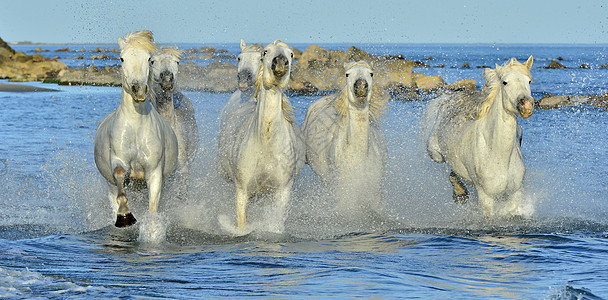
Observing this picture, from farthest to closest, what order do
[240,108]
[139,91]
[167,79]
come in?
[240,108] < [167,79] < [139,91]

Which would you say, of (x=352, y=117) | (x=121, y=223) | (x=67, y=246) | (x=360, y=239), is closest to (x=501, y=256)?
(x=360, y=239)

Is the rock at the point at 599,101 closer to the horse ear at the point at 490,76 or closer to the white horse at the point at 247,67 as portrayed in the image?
the horse ear at the point at 490,76

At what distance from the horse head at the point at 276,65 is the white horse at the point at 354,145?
1042mm

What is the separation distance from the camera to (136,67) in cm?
716

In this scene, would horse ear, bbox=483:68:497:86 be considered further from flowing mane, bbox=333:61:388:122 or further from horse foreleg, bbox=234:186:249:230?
horse foreleg, bbox=234:186:249:230

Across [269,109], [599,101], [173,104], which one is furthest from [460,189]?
[599,101]

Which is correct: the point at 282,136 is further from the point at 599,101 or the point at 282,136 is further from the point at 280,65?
the point at 599,101

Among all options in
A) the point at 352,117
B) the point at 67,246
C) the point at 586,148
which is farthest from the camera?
the point at 586,148

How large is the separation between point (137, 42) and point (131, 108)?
2.04ft

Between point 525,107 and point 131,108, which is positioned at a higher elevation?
point 525,107

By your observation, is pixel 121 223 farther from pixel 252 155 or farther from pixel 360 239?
pixel 360 239

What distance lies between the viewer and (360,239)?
330 inches

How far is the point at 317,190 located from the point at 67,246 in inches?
121

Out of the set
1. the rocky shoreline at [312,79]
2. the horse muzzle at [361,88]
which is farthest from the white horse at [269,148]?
the rocky shoreline at [312,79]
